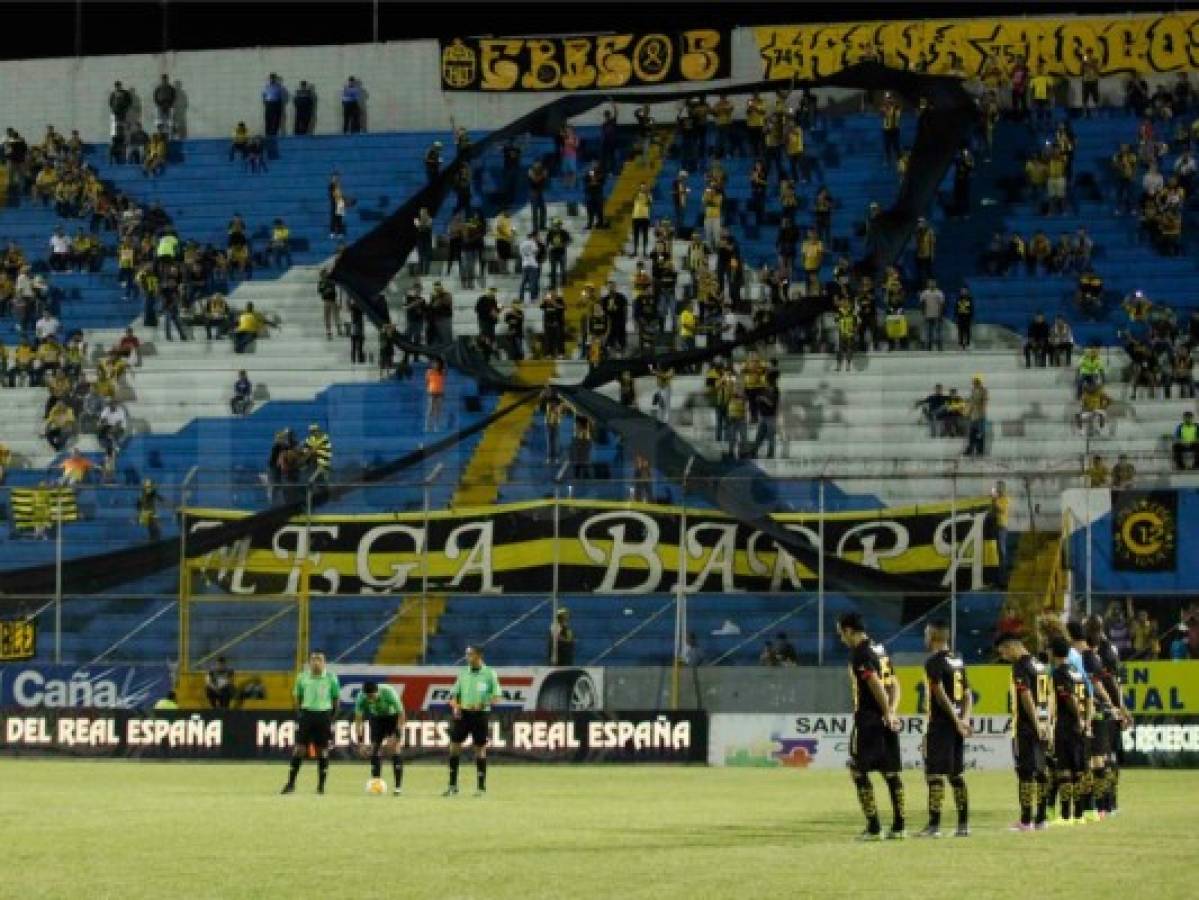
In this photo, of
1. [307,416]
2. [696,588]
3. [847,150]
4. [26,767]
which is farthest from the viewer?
[847,150]

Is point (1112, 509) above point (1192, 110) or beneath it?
beneath

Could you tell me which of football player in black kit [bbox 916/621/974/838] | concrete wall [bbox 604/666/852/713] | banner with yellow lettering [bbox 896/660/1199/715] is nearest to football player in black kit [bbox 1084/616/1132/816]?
football player in black kit [bbox 916/621/974/838]

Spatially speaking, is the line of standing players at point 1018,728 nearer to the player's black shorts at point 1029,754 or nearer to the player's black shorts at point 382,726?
the player's black shorts at point 1029,754

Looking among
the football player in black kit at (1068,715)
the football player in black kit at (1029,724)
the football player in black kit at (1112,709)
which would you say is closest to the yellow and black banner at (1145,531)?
the football player in black kit at (1112,709)

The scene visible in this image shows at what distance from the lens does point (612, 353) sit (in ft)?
186

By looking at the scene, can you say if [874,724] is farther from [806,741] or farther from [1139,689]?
[806,741]

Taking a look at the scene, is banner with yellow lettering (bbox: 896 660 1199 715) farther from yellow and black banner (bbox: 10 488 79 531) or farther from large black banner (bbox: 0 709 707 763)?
yellow and black banner (bbox: 10 488 79 531)

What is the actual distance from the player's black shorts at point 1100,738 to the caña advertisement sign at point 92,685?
22945 millimetres

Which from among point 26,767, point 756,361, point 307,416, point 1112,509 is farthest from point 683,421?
point 26,767

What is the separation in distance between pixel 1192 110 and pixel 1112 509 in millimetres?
19099

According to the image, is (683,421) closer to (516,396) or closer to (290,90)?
(516,396)

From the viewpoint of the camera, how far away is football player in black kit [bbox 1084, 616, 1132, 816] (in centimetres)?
2850

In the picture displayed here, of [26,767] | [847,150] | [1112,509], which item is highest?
[847,150]

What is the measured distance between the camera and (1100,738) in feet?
92.8
